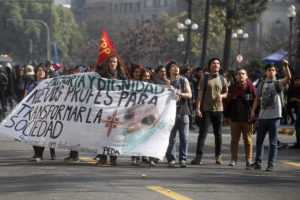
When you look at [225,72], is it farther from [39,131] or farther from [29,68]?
[39,131]

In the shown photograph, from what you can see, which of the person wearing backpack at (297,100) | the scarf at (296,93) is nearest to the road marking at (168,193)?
the person wearing backpack at (297,100)

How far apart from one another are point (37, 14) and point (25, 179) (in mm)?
105094

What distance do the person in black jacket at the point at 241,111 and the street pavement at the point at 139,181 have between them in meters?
0.37

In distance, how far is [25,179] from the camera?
10727 millimetres

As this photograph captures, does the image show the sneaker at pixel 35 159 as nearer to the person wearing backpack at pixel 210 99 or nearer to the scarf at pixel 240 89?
the person wearing backpack at pixel 210 99

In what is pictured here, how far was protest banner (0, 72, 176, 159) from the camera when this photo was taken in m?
12.4

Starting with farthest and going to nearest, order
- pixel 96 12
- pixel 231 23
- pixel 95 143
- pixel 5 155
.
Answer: pixel 96 12
pixel 231 23
pixel 5 155
pixel 95 143

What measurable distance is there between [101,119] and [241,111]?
2.43 meters

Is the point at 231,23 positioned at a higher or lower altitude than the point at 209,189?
higher

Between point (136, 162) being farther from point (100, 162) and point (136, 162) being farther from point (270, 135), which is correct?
point (270, 135)

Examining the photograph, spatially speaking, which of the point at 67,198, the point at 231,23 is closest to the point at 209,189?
the point at 67,198

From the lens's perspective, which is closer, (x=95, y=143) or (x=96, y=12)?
(x=95, y=143)

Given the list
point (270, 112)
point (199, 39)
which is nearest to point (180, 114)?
point (270, 112)

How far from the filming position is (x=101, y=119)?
12578mm
